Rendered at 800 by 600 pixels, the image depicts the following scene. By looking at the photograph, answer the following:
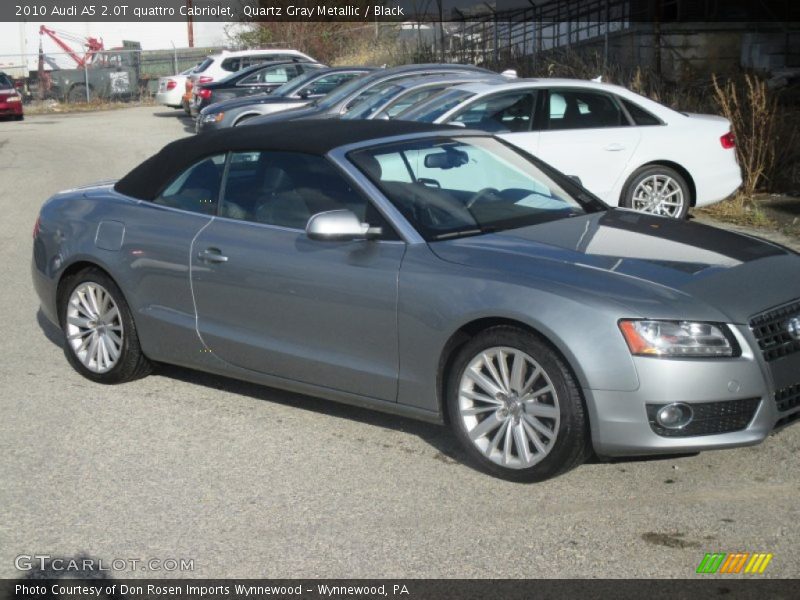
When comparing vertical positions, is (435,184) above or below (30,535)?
above

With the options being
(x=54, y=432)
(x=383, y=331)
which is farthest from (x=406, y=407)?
(x=54, y=432)

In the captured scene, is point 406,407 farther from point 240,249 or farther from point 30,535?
point 30,535

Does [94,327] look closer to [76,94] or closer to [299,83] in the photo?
[299,83]

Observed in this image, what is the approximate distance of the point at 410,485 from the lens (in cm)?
522

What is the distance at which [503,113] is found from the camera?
11.6 meters

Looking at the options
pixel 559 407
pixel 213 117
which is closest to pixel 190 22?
pixel 213 117

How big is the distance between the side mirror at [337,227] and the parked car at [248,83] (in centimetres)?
1961

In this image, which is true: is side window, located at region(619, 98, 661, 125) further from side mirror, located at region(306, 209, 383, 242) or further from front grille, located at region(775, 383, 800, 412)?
front grille, located at region(775, 383, 800, 412)

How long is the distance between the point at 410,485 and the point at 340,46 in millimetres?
38449

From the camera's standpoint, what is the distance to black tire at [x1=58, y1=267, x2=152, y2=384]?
22.0ft

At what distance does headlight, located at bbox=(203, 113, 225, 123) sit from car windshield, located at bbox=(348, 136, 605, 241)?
14.2m

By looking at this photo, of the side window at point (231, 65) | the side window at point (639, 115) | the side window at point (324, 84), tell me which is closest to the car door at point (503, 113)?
the side window at point (639, 115)

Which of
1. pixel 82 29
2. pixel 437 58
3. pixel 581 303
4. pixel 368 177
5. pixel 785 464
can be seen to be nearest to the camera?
pixel 581 303

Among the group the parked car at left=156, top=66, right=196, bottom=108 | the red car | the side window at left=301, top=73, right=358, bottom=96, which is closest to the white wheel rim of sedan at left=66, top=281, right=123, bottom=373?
the side window at left=301, top=73, right=358, bottom=96
